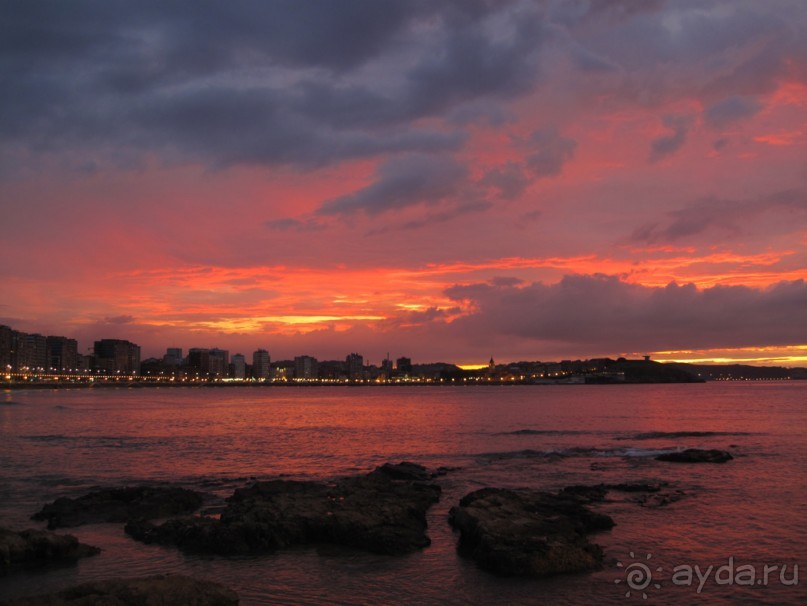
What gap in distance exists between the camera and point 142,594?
45.9 feet

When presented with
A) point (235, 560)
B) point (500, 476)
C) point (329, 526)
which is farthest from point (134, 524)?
point (500, 476)

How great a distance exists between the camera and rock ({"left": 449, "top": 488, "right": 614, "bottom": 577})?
18172 mm

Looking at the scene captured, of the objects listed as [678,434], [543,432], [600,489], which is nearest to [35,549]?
[600,489]

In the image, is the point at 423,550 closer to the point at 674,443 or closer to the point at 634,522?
the point at 634,522

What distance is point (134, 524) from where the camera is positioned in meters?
23.3

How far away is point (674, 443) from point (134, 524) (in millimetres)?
49040

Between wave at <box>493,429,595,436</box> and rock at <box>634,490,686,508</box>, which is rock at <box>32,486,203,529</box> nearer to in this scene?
rock at <box>634,490,686,508</box>

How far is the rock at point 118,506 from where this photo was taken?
25.0 m

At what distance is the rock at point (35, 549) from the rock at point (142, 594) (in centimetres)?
615

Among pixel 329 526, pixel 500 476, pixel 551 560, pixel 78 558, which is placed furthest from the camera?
pixel 500 476

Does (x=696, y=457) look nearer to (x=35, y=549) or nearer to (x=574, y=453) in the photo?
(x=574, y=453)
